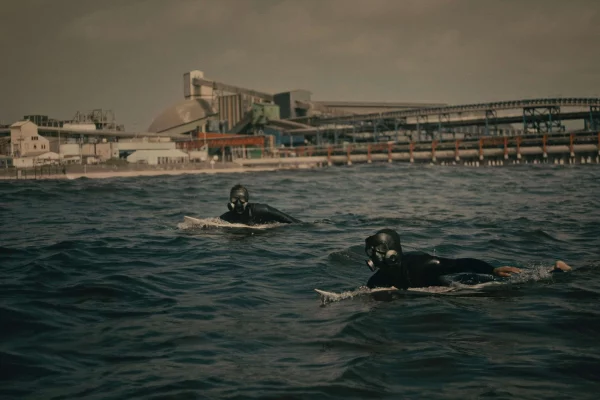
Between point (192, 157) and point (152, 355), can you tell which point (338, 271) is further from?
point (192, 157)

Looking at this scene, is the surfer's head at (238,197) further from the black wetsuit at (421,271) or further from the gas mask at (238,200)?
the black wetsuit at (421,271)

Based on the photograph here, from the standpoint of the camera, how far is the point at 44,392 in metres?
7.29

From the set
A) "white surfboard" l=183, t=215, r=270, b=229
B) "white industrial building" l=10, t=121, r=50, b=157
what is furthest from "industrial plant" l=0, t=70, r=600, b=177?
"white surfboard" l=183, t=215, r=270, b=229

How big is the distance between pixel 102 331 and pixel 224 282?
14.0 ft

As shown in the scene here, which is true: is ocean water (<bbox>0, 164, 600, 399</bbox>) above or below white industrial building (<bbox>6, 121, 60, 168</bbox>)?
below

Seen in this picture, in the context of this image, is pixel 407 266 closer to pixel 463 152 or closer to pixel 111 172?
pixel 111 172

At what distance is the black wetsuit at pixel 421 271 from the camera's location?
11.7 meters

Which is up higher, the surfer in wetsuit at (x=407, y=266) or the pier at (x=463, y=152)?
the pier at (x=463, y=152)

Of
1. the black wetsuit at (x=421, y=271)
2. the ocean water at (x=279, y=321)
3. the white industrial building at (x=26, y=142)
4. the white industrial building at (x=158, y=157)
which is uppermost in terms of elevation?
the white industrial building at (x=26, y=142)

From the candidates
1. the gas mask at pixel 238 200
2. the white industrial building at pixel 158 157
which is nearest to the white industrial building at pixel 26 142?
the white industrial building at pixel 158 157

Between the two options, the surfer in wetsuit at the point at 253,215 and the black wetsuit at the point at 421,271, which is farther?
the surfer in wetsuit at the point at 253,215

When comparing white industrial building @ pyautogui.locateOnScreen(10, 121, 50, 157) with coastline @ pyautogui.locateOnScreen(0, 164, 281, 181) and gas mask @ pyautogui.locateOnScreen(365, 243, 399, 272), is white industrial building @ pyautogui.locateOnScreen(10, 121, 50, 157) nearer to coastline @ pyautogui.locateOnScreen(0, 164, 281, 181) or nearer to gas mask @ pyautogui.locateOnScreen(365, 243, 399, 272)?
coastline @ pyautogui.locateOnScreen(0, 164, 281, 181)

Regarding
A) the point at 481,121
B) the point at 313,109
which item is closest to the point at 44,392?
the point at 481,121

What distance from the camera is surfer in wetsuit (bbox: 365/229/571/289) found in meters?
11.4
